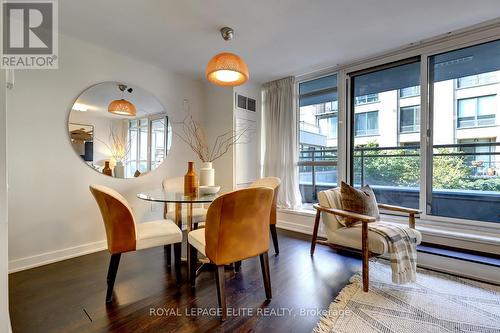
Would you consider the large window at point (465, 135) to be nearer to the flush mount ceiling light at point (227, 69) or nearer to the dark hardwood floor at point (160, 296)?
the dark hardwood floor at point (160, 296)

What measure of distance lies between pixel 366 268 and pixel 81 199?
3006mm

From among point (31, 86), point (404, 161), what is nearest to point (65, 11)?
point (31, 86)

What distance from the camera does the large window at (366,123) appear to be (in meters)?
3.19

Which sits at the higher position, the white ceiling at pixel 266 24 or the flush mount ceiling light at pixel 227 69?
the white ceiling at pixel 266 24

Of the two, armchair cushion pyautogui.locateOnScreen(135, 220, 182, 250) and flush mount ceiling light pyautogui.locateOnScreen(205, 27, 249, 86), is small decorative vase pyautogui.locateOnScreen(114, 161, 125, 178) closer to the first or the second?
armchair cushion pyautogui.locateOnScreen(135, 220, 182, 250)

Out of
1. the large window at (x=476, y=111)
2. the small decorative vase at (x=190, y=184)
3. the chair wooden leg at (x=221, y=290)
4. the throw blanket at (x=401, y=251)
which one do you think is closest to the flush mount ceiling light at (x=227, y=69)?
the small decorative vase at (x=190, y=184)

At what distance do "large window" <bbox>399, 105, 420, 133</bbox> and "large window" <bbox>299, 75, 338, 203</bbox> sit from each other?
82 cm

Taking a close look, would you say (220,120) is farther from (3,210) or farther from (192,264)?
(3,210)

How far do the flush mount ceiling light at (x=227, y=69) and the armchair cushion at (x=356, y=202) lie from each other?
4.88 ft

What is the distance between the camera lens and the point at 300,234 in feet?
11.3

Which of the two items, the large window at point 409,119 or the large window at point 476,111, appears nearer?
the large window at point 476,111

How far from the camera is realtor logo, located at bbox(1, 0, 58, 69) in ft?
6.63

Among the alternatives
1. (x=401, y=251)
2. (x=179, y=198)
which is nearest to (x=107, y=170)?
(x=179, y=198)

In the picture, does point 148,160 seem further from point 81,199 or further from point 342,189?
point 342,189
